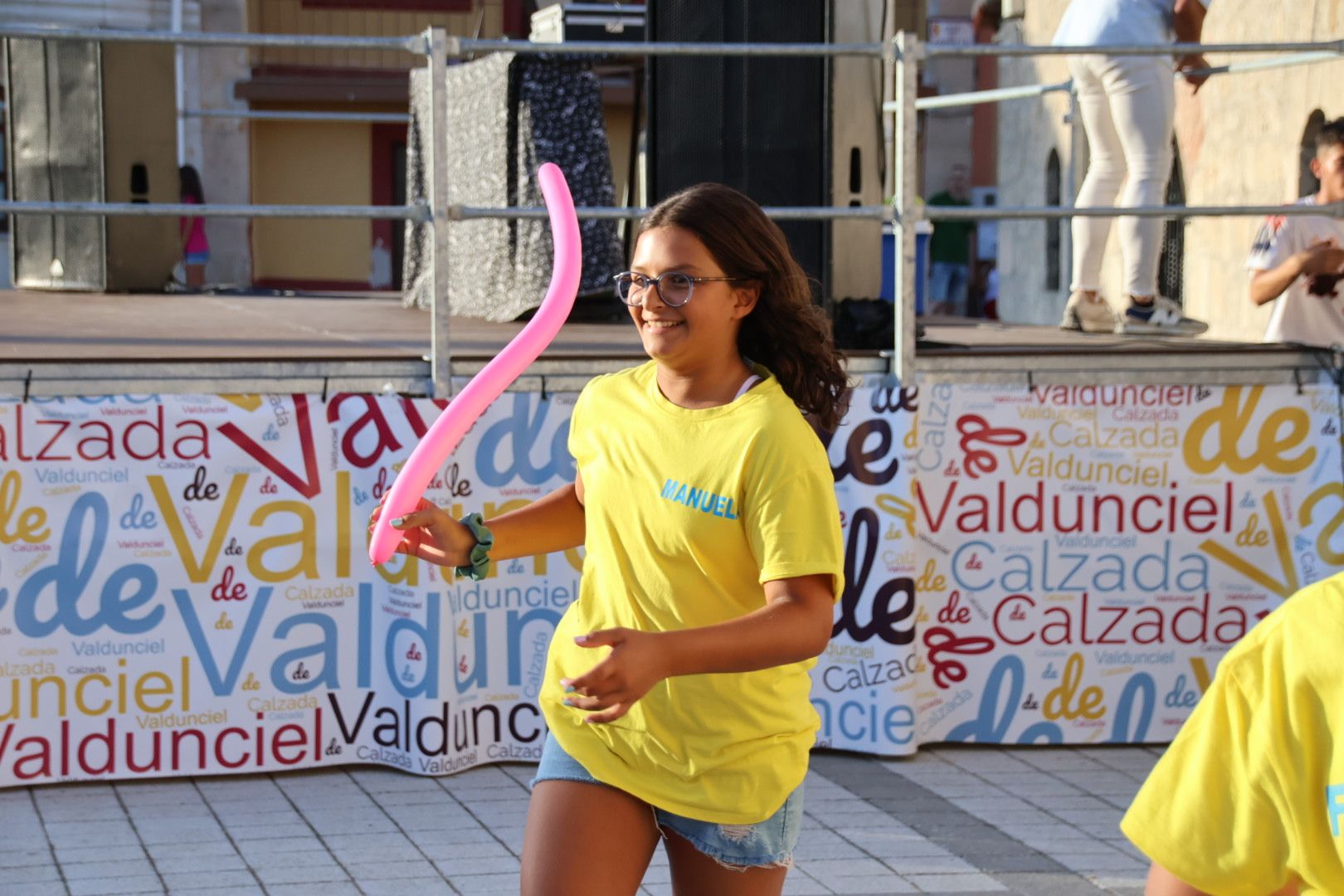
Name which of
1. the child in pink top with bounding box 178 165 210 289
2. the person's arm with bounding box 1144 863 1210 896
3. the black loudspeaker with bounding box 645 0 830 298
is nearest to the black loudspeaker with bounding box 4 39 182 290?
the black loudspeaker with bounding box 645 0 830 298

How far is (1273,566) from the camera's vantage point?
6391 mm

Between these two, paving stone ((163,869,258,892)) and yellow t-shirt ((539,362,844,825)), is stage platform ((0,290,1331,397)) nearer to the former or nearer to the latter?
paving stone ((163,869,258,892))

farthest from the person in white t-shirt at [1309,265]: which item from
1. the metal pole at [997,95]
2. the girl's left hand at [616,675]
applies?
the girl's left hand at [616,675]

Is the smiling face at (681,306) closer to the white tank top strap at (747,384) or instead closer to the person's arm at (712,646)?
the white tank top strap at (747,384)

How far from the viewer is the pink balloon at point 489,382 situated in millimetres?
2945

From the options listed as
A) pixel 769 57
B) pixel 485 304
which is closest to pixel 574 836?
pixel 769 57

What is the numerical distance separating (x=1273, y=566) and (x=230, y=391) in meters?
3.61

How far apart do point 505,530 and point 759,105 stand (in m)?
4.39

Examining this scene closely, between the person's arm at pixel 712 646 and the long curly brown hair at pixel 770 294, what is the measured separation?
42 centimetres

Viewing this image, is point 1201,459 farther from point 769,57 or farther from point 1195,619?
point 769,57

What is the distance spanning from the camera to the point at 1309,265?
20.8 ft

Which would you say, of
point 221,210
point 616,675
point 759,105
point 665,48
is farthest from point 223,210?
point 616,675

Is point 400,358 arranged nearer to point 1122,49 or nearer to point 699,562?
point 1122,49

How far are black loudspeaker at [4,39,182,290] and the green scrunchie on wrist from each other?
8.92m
